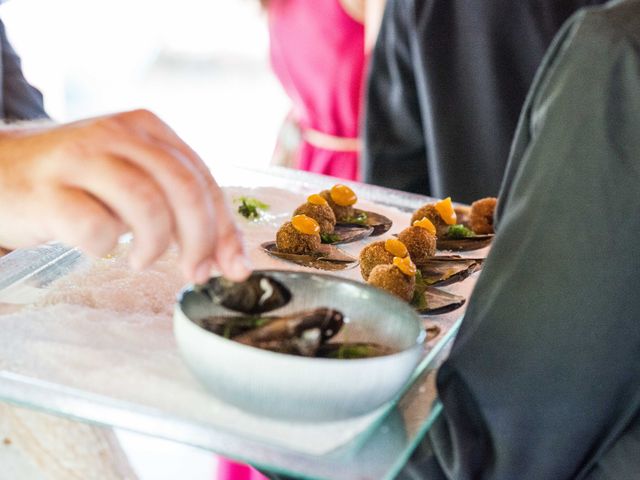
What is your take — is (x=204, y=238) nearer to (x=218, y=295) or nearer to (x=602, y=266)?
(x=218, y=295)

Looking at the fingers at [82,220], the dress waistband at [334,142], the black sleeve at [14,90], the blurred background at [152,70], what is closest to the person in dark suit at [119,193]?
the fingers at [82,220]

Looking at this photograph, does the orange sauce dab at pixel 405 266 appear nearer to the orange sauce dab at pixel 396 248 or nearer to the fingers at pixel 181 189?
the orange sauce dab at pixel 396 248

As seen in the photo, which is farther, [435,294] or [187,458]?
[187,458]

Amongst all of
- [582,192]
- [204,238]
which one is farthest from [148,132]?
[582,192]

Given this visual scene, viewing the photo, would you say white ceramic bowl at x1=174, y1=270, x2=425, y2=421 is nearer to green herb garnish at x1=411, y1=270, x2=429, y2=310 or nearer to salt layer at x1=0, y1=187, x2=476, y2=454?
salt layer at x1=0, y1=187, x2=476, y2=454

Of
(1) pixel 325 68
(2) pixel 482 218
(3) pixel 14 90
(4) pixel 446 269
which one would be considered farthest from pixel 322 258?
(1) pixel 325 68

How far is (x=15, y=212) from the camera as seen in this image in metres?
0.66

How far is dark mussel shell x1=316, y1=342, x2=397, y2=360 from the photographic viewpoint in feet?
2.28

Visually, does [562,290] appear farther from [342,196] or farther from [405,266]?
[342,196]

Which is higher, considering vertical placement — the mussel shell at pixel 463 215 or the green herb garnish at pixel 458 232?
the green herb garnish at pixel 458 232

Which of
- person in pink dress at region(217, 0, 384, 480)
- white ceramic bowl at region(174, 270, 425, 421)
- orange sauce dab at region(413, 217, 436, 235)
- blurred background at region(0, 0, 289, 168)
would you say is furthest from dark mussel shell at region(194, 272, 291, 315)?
blurred background at region(0, 0, 289, 168)

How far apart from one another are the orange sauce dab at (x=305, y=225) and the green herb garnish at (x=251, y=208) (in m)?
0.15

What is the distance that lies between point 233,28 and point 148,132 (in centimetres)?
494

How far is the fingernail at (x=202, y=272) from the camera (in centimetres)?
67
